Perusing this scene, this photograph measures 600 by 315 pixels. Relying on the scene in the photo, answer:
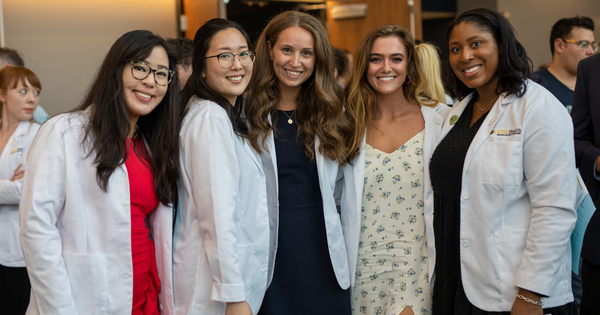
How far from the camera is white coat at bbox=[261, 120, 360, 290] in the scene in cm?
216

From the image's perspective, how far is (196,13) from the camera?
4582 mm

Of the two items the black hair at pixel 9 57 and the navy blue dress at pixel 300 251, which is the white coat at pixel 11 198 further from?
the navy blue dress at pixel 300 251

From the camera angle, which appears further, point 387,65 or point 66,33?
point 66,33

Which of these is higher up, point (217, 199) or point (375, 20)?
point (375, 20)

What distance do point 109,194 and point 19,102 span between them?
1739 millimetres

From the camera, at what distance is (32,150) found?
64.2 inches

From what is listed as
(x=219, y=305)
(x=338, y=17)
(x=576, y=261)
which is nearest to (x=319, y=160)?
(x=219, y=305)

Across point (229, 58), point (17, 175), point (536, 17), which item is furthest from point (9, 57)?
point (536, 17)

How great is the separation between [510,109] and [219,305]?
1.36 metres

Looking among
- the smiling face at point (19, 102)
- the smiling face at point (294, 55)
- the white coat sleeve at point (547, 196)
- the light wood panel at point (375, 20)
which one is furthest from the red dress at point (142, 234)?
the light wood panel at point (375, 20)

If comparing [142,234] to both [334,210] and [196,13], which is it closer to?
[334,210]

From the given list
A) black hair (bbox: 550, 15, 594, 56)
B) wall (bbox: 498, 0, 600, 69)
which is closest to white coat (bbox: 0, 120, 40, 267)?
black hair (bbox: 550, 15, 594, 56)

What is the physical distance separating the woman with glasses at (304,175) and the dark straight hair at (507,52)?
0.69 metres

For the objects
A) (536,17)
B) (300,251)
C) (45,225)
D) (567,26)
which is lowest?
(300,251)
